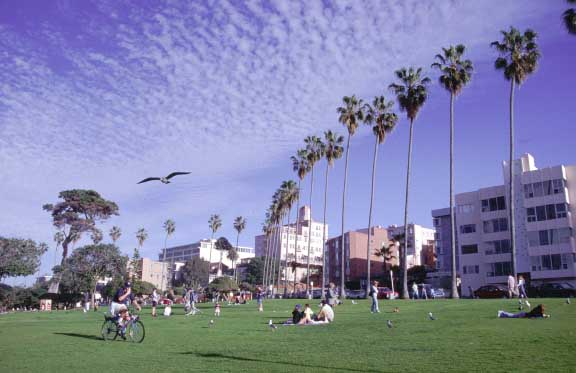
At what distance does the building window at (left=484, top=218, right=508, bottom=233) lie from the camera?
74125 mm

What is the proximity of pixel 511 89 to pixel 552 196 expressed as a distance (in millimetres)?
24114

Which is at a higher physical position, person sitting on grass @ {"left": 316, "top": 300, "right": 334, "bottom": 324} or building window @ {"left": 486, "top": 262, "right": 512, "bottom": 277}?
building window @ {"left": 486, "top": 262, "right": 512, "bottom": 277}

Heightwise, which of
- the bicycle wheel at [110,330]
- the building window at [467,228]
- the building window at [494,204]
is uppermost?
the building window at [494,204]

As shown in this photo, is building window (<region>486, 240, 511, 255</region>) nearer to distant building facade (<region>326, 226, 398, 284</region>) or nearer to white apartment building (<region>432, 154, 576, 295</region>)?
white apartment building (<region>432, 154, 576, 295</region>)

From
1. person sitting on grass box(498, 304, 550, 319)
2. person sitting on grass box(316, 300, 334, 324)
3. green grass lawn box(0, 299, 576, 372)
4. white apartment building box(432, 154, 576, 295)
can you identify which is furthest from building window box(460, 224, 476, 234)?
person sitting on grass box(316, 300, 334, 324)

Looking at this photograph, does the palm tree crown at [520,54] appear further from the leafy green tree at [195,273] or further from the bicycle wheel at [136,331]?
the leafy green tree at [195,273]

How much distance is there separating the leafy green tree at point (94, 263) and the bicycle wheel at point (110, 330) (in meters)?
63.6

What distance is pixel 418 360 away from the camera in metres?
12.0

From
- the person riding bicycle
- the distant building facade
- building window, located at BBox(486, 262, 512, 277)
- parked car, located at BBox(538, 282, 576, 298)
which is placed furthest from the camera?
the distant building facade

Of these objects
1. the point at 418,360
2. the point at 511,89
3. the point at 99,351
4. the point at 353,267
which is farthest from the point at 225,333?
the point at 353,267

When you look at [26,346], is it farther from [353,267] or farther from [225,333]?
[353,267]

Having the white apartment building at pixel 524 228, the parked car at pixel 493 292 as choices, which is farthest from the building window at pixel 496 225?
the parked car at pixel 493 292

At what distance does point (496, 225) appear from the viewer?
246 feet

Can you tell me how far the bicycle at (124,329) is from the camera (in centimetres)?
1810
